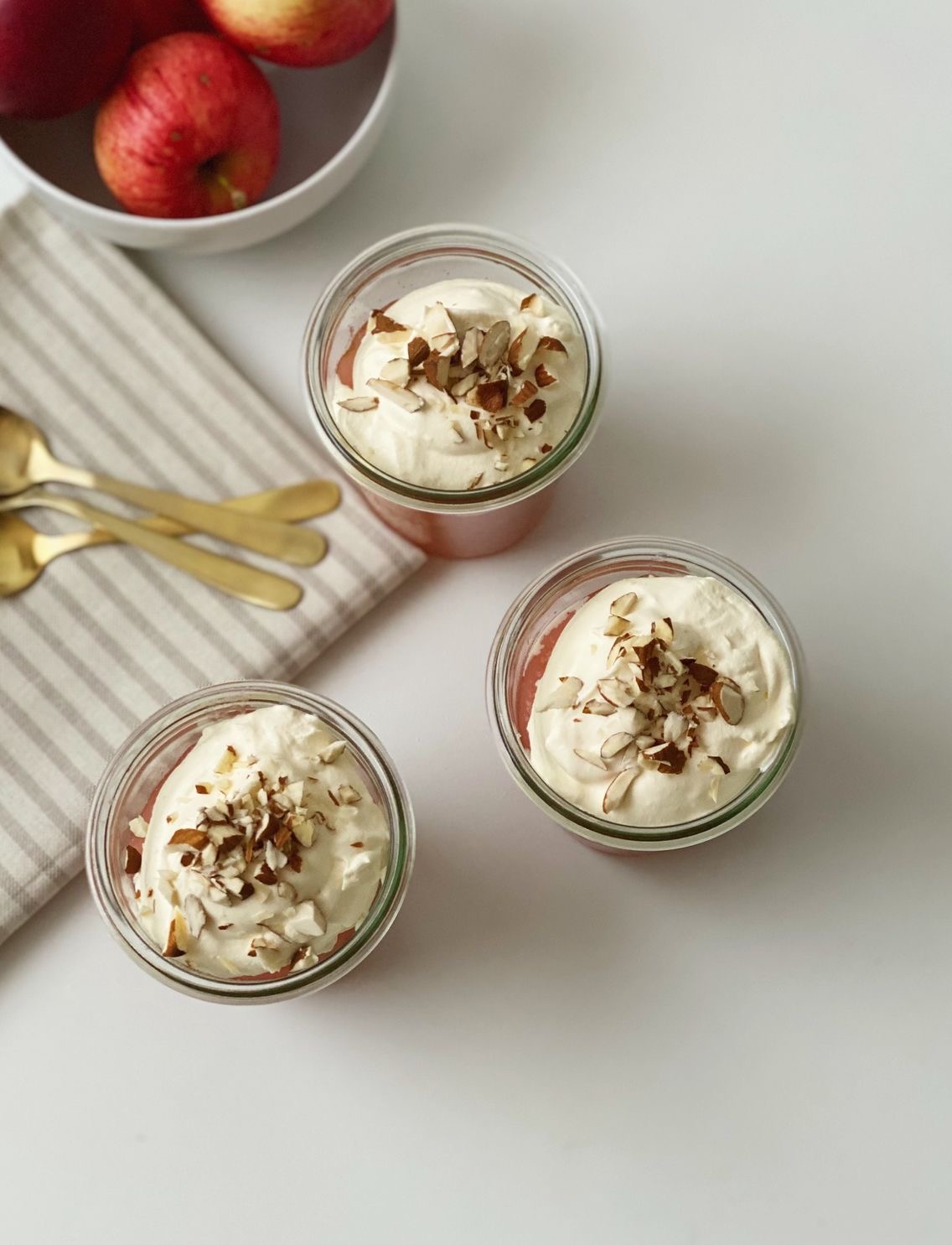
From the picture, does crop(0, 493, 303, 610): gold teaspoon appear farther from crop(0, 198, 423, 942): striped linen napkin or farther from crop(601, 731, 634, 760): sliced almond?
crop(601, 731, 634, 760): sliced almond

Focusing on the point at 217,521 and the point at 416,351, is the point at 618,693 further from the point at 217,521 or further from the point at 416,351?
the point at 217,521

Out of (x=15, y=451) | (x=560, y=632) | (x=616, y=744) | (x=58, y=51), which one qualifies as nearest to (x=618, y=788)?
(x=616, y=744)

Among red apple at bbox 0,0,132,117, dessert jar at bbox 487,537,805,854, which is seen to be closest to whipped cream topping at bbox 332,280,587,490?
dessert jar at bbox 487,537,805,854

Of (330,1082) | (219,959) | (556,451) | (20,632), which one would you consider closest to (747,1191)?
(330,1082)

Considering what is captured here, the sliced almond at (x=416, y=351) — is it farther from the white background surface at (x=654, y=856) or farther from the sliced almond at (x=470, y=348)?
the white background surface at (x=654, y=856)

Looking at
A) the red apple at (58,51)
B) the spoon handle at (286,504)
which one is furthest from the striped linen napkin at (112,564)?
the red apple at (58,51)

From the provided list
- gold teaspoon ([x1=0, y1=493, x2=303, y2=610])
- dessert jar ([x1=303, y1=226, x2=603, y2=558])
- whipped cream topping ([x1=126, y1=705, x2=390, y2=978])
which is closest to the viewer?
whipped cream topping ([x1=126, y1=705, x2=390, y2=978])
